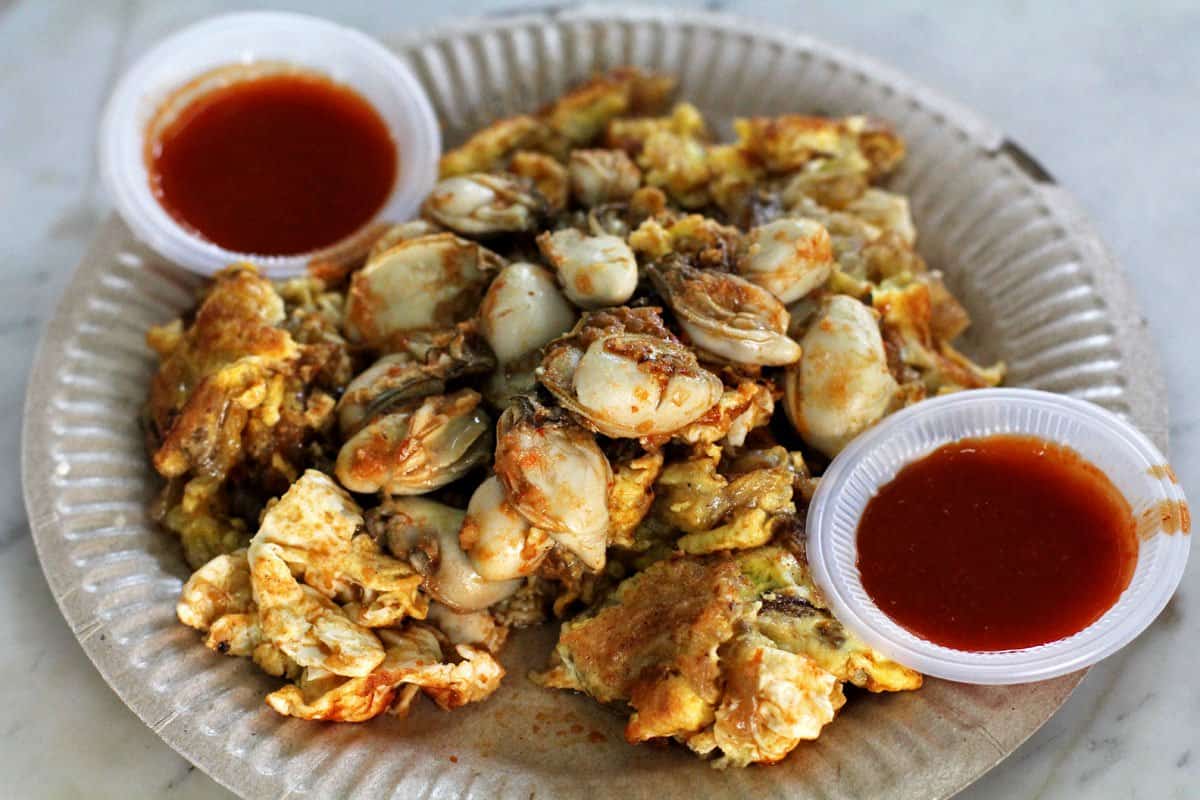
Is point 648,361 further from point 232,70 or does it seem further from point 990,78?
point 990,78

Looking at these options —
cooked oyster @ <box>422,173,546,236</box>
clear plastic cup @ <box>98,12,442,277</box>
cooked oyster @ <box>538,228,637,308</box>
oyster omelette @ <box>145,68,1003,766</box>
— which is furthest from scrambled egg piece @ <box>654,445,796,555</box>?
clear plastic cup @ <box>98,12,442,277</box>

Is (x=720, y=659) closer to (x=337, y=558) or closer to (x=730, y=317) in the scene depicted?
(x=730, y=317)

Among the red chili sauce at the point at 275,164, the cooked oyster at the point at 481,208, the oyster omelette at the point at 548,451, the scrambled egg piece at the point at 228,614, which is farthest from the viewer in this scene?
the red chili sauce at the point at 275,164

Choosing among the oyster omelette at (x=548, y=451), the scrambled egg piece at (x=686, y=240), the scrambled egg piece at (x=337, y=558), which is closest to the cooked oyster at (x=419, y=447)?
the oyster omelette at (x=548, y=451)

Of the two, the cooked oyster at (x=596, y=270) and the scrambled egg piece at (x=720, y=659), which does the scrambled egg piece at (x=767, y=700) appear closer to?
the scrambled egg piece at (x=720, y=659)

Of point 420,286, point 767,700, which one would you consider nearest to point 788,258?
point 420,286

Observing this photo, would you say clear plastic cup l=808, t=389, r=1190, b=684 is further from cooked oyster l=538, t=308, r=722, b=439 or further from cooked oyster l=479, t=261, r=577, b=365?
cooked oyster l=479, t=261, r=577, b=365
